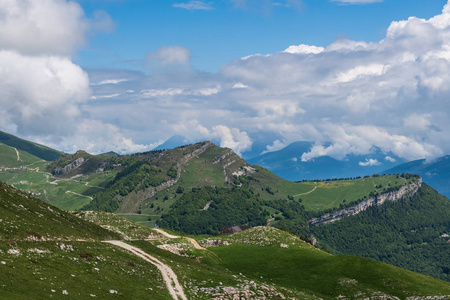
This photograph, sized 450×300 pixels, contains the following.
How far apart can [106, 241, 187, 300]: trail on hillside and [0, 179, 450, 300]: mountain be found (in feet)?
0.68

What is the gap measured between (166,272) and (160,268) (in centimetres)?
177

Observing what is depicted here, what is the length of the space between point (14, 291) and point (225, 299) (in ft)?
108

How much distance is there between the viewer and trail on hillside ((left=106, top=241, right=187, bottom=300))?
64.2 m

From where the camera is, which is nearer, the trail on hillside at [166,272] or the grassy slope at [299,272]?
the trail on hillside at [166,272]

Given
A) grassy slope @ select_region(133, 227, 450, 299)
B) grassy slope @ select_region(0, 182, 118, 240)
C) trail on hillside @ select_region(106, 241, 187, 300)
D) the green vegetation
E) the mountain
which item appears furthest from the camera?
the green vegetation

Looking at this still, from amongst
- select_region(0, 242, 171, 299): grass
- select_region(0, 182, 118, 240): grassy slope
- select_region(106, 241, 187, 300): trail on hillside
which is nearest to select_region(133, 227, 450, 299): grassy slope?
select_region(106, 241, 187, 300): trail on hillside

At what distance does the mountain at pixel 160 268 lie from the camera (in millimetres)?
53031

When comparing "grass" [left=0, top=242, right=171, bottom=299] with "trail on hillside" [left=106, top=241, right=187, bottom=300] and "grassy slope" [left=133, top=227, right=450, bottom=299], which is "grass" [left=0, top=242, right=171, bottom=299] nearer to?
"trail on hillside" [left=106, top=241, right=187, bottom=300]

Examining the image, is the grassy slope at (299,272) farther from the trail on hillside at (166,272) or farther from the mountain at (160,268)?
the trail on hillside at (166,272)

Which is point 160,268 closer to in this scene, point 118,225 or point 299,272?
point 299,272

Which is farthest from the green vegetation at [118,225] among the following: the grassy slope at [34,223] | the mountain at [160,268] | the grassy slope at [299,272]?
the grassy slope at [34,223]

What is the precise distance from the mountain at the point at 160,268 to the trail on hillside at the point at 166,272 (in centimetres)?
21

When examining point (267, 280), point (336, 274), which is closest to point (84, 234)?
point (267, 280)

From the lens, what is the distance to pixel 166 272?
72938 mm
